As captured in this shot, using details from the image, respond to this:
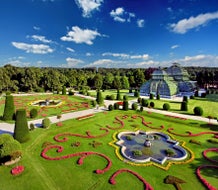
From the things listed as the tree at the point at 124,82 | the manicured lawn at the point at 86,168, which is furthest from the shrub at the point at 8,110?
the tree at the point at 124,82

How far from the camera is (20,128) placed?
598 inches

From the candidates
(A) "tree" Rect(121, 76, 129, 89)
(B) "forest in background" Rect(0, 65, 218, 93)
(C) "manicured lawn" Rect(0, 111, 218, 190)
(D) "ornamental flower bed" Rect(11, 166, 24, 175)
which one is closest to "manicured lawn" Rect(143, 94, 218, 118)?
(C) "manicured lawn" Rect(0, 111, 218, 190)

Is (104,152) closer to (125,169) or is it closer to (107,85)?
(125,169)

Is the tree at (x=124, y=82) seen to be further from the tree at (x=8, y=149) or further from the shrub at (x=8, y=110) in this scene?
the tree at (x=8, y=149)

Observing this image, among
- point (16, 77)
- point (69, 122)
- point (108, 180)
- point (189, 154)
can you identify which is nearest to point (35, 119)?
point (69, 122)

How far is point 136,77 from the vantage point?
233ft

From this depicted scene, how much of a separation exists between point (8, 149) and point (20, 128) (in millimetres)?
3726

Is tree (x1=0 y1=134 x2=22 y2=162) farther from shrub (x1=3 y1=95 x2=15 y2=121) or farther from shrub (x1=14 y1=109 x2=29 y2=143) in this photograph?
shrub (x1=3 y1=95 x2=15 y2=121)

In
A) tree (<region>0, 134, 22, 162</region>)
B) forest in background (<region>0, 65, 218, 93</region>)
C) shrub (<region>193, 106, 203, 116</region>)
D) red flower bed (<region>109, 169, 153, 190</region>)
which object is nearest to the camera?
red flower bed (<region>109, 169, 153, 190</region>)

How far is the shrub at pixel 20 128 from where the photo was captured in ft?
49.4

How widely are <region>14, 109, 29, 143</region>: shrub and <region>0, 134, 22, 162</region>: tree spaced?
278 cm

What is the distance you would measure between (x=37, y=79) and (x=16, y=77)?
907 centimetres

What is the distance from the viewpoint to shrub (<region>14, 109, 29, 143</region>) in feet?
49.4

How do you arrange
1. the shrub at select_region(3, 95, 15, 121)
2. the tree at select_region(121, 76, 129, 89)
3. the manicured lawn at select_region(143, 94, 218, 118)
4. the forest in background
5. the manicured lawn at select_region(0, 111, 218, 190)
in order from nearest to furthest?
the manicured lawn at select_region(0, 111, 218, 190) → the shrub at select_region(3, 95, 15, 121) → the manicured lawn at select_region(143, 94, 218, 118) → the forest in background → the tree at select_region(121, 76, 129, 89)
